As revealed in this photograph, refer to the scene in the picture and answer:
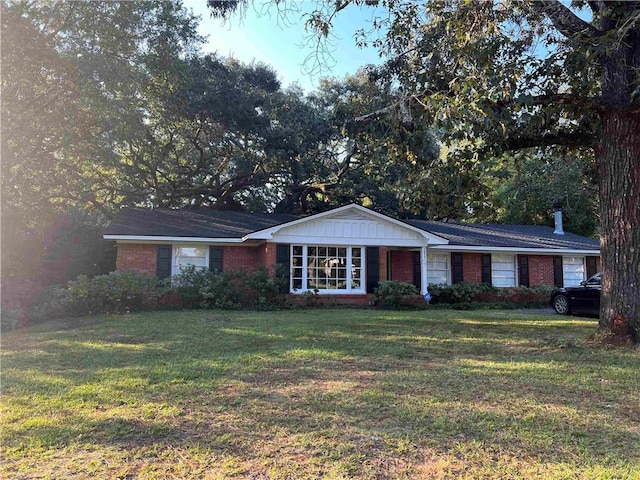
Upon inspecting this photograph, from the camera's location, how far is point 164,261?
1614cm

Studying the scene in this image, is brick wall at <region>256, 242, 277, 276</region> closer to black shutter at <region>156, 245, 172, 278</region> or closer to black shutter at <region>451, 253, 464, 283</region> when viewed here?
black shutter at <region>156, 245, 172, 278</region>

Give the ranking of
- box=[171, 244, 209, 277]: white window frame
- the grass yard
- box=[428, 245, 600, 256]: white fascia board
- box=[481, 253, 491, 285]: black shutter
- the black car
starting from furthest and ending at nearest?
1. box=[481, 253, 491, 285]: black shutter
2. box=[428, 245, 600, 256]: white fascia board
3. box=[171, 244, 209, 277]: white window frame
4. the black car
5. the grass yard

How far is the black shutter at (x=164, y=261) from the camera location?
16.0 metres

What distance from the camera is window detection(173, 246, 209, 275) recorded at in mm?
16266

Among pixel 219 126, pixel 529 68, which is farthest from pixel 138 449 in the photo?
pixel 219 126

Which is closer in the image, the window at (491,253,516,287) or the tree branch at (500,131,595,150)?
the tree branch at (500,131,595,150)

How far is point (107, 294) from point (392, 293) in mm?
8895

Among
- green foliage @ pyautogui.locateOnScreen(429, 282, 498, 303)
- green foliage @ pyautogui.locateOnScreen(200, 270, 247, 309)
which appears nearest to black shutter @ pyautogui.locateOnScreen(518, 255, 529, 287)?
green foliage @ pyautogui.locateOnScreen(429, 282, 498, 303)

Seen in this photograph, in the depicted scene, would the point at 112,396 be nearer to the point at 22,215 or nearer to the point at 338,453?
the point at 338,453

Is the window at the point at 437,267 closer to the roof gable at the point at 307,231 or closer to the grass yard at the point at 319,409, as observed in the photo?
the roof gable at the point at 307,231

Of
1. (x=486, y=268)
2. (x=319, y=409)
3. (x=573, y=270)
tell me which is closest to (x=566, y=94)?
(x=319, y=409)

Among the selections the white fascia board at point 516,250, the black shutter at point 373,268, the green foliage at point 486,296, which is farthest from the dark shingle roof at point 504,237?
the black shutter at point 373,268

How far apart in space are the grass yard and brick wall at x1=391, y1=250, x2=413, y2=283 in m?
10.2

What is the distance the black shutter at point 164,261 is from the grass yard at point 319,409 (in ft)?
25.7
